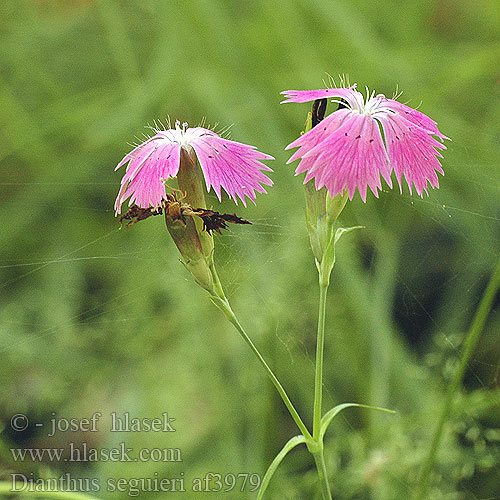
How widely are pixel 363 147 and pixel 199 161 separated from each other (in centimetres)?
8

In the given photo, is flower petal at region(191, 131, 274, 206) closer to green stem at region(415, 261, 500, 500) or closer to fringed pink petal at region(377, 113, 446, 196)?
fringed pink petal at region(377, 113, 446, 196)

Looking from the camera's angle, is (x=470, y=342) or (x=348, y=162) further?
(x=470, y=342)

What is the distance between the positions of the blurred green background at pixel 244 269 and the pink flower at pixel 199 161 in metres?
0.09

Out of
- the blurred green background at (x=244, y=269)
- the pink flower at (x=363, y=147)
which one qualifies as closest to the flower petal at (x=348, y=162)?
the pink flower at (x=363, y=147)

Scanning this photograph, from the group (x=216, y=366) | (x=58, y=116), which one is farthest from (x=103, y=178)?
(x=216, y=366)

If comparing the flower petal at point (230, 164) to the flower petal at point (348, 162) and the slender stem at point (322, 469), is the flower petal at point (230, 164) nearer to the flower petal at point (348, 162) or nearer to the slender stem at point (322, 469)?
the flower petal at point (348, 162)

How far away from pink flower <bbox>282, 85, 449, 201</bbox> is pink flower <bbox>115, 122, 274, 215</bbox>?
0.03 meters

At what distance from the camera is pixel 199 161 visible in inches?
11.4

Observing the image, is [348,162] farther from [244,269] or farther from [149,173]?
[244,269]

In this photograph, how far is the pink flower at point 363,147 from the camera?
263mm

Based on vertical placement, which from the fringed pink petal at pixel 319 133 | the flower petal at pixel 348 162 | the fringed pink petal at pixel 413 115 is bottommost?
the flower petal at pixel 348 162

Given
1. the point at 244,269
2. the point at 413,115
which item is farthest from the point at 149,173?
the point at 244,269

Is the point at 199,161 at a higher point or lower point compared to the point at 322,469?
higher

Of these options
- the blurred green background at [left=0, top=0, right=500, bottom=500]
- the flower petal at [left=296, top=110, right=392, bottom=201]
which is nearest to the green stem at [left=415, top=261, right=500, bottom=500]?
the blurred green background at [left=0, top=0, right=500, bottom=500]
